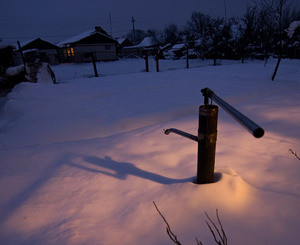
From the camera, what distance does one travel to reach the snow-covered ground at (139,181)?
1.29m

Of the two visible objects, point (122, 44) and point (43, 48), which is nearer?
point (43, 48)

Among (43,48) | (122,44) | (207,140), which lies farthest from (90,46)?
(207,140)

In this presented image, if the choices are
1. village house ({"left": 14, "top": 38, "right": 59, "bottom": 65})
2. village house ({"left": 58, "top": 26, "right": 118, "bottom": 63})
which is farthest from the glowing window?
village house ({"left": 14, "top": 38, "right": 59, "bottom": 65})

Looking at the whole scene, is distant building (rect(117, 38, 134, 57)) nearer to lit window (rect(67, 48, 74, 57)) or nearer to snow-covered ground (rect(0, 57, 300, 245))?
lit window (rect(67, 48, 74, 57))

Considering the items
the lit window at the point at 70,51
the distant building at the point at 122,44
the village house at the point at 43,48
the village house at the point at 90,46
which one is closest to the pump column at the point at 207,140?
the village house at the point at 90,46

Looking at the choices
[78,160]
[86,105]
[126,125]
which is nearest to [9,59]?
[86,105]

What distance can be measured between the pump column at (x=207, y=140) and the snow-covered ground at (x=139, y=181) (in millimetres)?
98

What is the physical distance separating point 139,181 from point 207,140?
0.87m

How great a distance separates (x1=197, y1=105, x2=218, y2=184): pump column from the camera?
1259mm

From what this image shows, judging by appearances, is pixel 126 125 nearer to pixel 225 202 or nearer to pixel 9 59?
pixel 225 202

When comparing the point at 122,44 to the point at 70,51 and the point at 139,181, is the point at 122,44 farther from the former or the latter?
the point at 139,181

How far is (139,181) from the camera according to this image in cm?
189

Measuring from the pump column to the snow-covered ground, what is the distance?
0.32 ft

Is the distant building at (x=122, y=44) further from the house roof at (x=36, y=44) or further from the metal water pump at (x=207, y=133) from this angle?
the metal water pump at (x=207, y=133)
